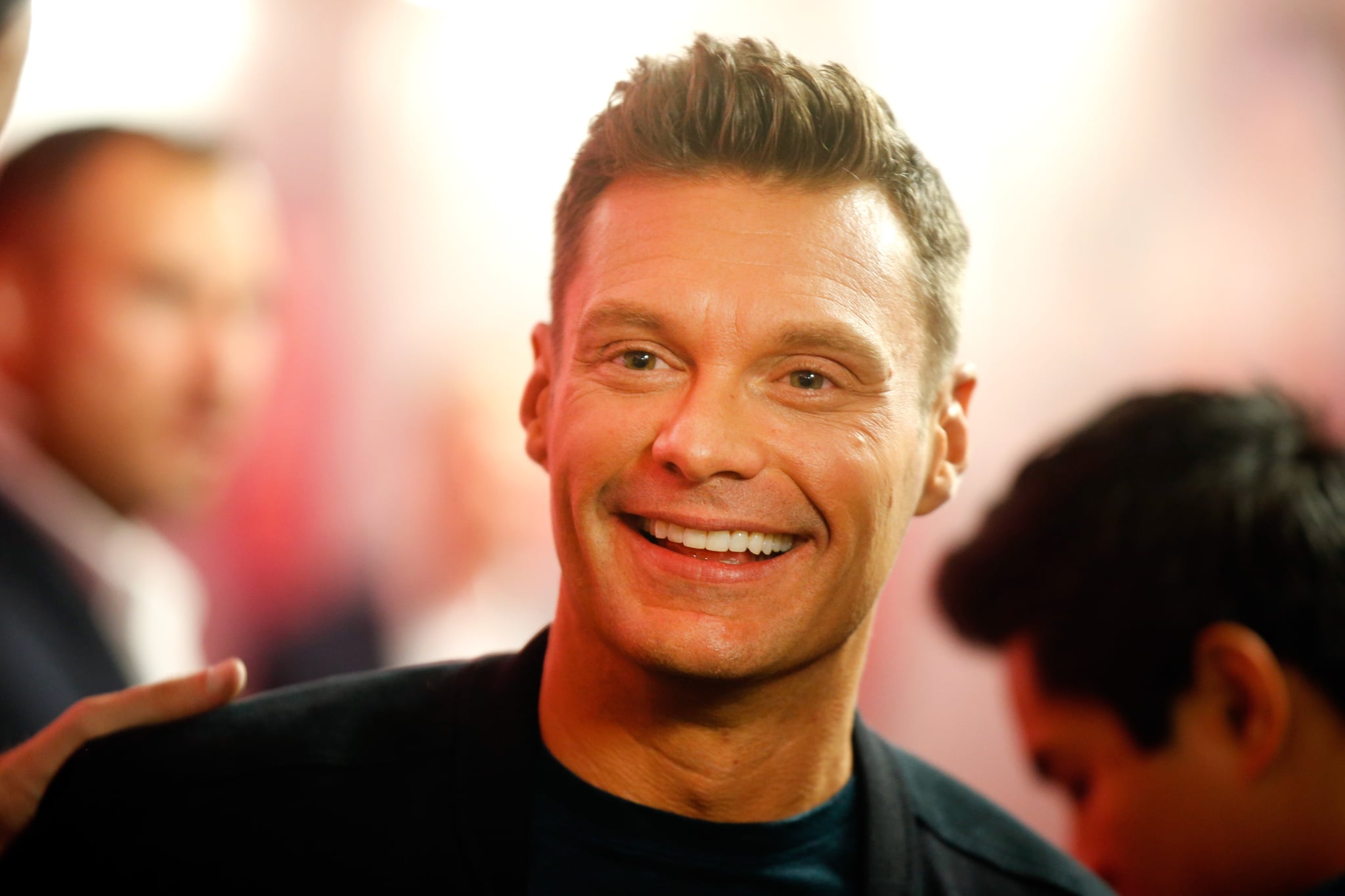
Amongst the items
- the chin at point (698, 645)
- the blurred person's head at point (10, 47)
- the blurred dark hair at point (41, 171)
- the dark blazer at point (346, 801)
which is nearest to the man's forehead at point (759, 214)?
the chin at point (698, 645)

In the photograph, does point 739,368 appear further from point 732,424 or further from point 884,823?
point 884,823

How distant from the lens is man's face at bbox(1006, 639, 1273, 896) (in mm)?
2141

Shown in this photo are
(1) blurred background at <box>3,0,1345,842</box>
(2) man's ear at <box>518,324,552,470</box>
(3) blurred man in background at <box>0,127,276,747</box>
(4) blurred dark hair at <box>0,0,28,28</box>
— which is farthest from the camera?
(1) blurred background at <box>3,0,1345,842</box>

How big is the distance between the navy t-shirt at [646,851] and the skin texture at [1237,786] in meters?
0.89

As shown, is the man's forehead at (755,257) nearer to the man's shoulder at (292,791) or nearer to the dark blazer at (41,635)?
the man's shoulder at (292,791)

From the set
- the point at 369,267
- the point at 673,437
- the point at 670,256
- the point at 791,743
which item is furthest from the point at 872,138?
the point at 369,267

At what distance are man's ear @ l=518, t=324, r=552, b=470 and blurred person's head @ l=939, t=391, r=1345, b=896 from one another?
115 cm

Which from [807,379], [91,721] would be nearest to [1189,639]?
[807,379]

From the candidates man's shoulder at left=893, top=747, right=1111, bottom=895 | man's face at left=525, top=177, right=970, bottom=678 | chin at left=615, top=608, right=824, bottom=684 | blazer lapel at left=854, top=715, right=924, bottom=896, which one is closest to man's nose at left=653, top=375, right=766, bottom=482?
man's face at left=525, top=177, right=970, bottom=678

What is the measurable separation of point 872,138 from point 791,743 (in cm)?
→ 76

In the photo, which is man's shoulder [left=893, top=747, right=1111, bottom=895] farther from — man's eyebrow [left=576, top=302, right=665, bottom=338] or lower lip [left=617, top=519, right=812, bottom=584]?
man's eyebrow [left=576, top=302, right=665, bottom=338]

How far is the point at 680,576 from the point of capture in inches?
55.9

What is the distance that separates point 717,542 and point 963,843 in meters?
0.63

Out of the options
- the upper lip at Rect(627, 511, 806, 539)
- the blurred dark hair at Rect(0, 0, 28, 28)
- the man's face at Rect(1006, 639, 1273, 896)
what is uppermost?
the blurred dark hair at Rect(0, 0, 28, 28)
